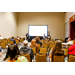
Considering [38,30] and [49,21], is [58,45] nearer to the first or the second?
[38,30]

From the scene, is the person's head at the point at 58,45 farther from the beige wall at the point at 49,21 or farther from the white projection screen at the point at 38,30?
the beige wall at the point at 49,21

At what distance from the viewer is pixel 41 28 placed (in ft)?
52.2

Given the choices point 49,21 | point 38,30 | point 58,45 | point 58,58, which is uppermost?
point 49,21

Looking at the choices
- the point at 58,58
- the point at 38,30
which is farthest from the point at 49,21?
the point at 58,58

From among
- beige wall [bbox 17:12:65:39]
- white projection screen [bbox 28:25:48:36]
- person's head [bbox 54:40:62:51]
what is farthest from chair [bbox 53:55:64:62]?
beige wall [bbox 17:12:65:39]

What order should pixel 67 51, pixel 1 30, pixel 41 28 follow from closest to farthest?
pixel 67 51 < pixel 1 30 < pixel 41 28

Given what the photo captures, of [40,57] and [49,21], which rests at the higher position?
[49,21]

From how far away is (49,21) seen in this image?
53.5 ft

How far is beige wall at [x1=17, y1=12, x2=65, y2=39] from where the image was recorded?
1617 cm

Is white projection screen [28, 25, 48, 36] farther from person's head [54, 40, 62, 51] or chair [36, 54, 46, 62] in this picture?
person's head [54, 40, 62, 51]

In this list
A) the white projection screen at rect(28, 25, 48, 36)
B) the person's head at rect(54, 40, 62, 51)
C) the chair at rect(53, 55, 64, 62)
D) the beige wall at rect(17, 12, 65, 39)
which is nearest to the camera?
the person's head at rect(54, 40, 62, 51)
